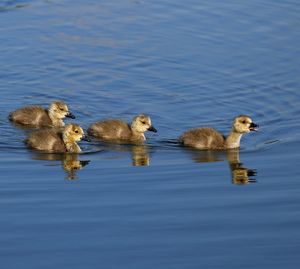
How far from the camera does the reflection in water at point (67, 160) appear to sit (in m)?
12.8

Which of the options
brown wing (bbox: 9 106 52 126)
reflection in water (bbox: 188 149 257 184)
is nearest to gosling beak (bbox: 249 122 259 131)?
reflection in water (bbox: 188 149 257 184)

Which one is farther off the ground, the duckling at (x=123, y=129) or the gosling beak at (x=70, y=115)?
the gosling beak at (x=70, y=115)

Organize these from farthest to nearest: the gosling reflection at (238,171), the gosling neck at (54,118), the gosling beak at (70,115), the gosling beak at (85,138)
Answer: the gosling neck at (54,118) → the gosling beak at (70,115) → the gosling beak at (85,138) → the gosling reflection at (238,171)

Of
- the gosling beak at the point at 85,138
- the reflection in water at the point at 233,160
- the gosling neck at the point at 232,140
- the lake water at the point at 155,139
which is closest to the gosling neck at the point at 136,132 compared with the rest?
the lake water at the point at 155,139

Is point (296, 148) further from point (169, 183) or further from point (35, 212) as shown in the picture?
point (35, 212)

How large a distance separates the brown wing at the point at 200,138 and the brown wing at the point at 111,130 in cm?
91

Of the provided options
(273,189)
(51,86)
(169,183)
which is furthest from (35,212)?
(51,86)

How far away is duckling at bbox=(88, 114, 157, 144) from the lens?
14211 mm

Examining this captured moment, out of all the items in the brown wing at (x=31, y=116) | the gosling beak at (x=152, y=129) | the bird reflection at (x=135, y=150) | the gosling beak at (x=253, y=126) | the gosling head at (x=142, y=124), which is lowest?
the bird reflection at (x=135, y=150)

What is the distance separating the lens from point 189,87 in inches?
640

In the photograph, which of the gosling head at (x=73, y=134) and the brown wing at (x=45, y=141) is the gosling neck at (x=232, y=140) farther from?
the brown wing at (x=45, y=141)

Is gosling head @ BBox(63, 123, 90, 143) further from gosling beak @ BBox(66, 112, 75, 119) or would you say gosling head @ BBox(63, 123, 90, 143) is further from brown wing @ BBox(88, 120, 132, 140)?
gosling beak @ BBox(66, 112, 75, 119)

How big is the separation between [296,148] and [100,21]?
7515 millimetres

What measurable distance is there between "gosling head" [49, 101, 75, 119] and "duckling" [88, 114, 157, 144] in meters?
0.63
